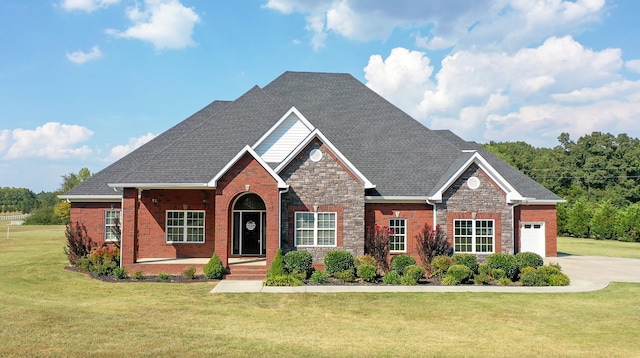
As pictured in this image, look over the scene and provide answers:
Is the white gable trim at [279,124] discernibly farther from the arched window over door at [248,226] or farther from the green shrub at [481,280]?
the green shrub at [481,280]

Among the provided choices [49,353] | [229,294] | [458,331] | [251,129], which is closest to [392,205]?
[251,129]

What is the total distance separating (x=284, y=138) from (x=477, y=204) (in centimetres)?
965

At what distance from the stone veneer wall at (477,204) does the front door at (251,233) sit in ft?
28.6

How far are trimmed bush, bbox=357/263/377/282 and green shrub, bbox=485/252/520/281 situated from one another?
502 centimetres

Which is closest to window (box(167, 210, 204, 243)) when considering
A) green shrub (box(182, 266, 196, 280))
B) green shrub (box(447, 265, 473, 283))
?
green shrub (box(182, 266, 196, 280))

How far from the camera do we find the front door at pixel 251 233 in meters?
23.5

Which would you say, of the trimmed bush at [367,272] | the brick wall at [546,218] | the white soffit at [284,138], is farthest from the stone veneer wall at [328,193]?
the brick wall at [546,218]

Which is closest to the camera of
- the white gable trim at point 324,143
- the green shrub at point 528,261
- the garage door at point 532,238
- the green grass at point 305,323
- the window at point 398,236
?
the green grass at point 305,323

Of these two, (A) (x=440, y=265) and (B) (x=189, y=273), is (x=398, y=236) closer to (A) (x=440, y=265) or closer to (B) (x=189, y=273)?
(A) (x=440, y=265)

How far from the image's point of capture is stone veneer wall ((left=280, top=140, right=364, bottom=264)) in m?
21.4

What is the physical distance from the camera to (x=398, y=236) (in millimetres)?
22938

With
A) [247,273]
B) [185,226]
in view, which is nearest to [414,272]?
[247,273]

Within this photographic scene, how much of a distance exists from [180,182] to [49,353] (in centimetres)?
1163

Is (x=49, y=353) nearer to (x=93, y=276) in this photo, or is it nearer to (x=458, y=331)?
(x=458, y=331)
